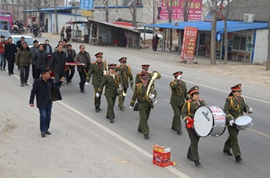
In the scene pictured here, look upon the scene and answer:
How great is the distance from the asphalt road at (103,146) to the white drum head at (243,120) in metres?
0.91

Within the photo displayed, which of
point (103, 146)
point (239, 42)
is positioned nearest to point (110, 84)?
point (103, 146)

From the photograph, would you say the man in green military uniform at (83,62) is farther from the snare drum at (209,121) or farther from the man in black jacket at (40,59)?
the snare drum at (209,121)

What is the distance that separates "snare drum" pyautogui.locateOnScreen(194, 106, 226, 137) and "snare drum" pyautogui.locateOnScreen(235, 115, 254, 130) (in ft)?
1.30

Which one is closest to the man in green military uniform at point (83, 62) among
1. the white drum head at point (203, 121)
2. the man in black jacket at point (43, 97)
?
the man in black jacket at point (43, 97)

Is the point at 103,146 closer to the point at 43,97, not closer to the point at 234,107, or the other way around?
the point at 43,97

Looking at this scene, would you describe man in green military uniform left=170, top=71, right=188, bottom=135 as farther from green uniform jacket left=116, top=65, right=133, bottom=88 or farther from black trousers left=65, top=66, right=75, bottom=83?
black trousers left=65, top=66, right=75, bottom=83

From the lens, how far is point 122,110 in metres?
12.4

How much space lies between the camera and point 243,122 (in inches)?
301

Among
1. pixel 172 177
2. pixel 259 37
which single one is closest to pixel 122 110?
pixel 172 177

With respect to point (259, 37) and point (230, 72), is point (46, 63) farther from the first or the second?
point (259, 37)

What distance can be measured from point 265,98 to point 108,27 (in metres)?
28.5

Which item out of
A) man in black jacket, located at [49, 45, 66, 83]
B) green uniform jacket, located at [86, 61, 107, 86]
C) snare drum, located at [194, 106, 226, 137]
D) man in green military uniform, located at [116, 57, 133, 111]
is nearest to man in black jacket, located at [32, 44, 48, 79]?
man in black jacket, located at [49, 45, 66, 83]

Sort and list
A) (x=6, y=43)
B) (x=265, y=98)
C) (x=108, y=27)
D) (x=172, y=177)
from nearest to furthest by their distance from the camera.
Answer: (x=172, y=177)
(x=265, y=98)
(x=6, y=43)
(x=108, y=27)

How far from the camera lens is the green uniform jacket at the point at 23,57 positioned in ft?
51.0
